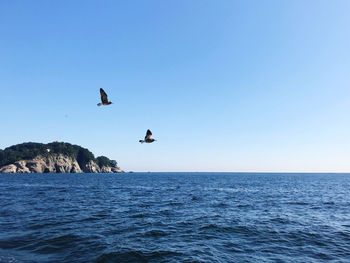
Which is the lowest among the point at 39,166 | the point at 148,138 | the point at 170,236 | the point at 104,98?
the point at 170,236

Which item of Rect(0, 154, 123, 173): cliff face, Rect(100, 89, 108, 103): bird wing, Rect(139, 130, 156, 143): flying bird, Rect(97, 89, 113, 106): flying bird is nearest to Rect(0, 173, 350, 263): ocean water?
Rect(139, 130, 156, 143): flying bird

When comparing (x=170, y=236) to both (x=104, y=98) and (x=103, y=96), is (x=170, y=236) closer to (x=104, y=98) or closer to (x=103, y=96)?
(x=104, y=98)

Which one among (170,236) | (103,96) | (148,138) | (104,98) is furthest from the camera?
(148,138)

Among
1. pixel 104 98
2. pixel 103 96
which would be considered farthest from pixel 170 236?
pixel 103 96

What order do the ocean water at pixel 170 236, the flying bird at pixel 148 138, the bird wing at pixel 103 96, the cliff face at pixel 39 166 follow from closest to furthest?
the ocean water at pixel 170 236 < the bird wing at pixel 103 96 < the flying bird at pixel 148 138 < the cliff face at pixel 39 166

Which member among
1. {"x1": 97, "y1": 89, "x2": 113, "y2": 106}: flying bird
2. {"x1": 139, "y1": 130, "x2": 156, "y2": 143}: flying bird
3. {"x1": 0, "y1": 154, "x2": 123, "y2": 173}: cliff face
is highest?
{"x1": 97, "y1": 89, "x2": 113, "y2": 106}: flying bird

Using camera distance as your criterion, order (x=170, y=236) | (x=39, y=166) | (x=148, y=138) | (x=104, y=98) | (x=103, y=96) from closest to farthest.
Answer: (x=103, y=96) → (x=104, y=98) → (x=170, y=236) → (x=148, y=138) → (x=39, y=166)

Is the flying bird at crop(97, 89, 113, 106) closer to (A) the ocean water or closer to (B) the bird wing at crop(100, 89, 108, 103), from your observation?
(B) the bird wing at crop(100, 89, 108, 103)

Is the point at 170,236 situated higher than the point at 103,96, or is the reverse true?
the point at 103,96

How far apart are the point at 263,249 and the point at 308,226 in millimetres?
8289

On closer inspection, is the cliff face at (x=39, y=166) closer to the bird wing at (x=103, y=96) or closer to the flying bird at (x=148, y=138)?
the bird wing at (x=103, y=96)

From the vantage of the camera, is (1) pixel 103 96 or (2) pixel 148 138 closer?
(1) pixel 103 96

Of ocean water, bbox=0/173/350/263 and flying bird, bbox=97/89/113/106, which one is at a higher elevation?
flying bird, bbox=97/89/113/106

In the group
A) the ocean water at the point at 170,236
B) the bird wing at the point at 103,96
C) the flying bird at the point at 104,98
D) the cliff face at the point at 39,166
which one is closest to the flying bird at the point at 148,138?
the flying bird at the point at 104,98
